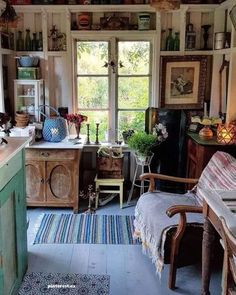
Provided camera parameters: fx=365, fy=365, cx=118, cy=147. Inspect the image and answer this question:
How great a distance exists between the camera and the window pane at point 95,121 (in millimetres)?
4680

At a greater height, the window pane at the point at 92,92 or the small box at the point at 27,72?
the small box at the point at 27,72

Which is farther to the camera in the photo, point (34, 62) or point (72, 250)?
point (34, 62)

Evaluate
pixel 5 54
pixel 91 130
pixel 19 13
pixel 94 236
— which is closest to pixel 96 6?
pixel 19 13

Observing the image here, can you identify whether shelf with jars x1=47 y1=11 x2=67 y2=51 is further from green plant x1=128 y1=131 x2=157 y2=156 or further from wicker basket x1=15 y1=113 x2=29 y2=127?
green plant x1=128 y1=131 x2=157 y2=156

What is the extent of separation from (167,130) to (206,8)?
151 cm

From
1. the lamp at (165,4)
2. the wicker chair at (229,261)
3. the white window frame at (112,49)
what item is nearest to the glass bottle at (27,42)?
the white window frame at (112,49)

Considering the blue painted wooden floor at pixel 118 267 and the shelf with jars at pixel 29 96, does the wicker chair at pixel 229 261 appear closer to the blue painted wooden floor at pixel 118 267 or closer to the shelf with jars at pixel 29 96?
the blue painted wooden floor at pixel 118 267

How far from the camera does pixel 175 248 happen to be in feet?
8.70

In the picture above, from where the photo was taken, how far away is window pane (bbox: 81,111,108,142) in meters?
4.68

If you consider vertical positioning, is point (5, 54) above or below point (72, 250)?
above

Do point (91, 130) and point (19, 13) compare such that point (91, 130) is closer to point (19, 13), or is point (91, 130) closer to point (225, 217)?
point (19, 13)

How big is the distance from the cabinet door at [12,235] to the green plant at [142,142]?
1.60 metres

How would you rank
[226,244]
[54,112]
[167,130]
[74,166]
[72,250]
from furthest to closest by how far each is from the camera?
[54,112]
[167,130]
[74,166]
[72,250]
[226,244]

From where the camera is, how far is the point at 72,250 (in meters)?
3.28
